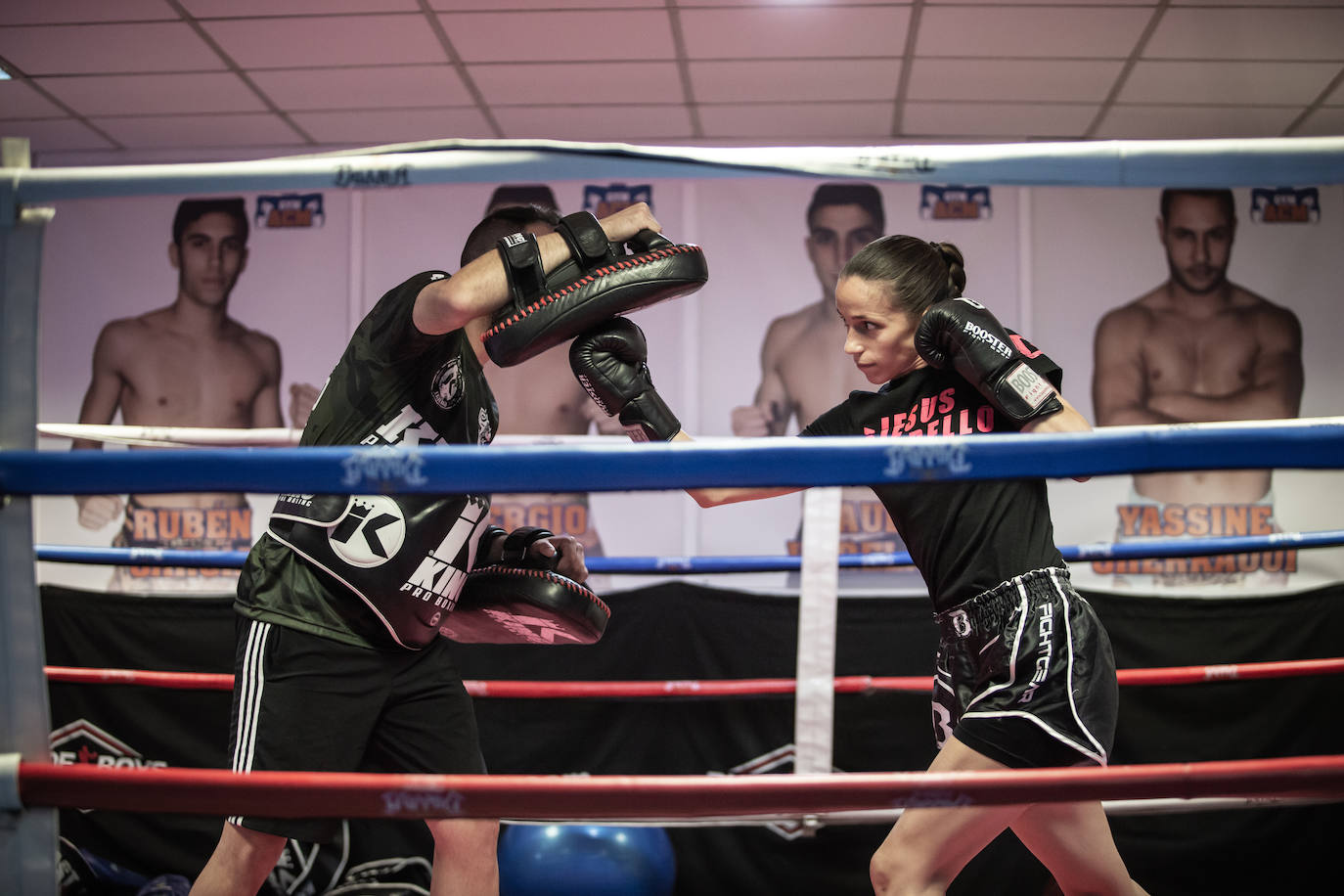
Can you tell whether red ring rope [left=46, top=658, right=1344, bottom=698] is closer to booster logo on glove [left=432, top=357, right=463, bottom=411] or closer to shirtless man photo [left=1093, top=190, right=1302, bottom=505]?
booster logo on glove [left=432, top=357, right=463, bottom=411]

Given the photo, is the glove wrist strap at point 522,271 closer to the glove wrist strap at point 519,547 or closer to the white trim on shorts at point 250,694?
the glove wrist strap at point 519,547

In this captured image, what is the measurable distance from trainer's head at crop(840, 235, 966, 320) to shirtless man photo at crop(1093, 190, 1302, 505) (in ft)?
10.0

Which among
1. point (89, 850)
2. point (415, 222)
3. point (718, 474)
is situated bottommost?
point (89, 850)

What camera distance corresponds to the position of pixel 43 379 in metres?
4.38

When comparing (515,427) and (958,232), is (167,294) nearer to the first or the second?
(515,427)

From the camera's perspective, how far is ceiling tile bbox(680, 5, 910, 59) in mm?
3393

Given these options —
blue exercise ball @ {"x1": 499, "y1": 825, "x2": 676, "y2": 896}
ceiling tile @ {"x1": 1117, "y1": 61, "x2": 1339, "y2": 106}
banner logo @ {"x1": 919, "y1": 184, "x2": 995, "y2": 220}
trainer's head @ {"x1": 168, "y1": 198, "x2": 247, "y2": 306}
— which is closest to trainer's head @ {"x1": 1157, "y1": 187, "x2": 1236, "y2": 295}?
ceiling tile @ {"x1": 1117, "y1": 61, "x2": 1339, "y2": 106}

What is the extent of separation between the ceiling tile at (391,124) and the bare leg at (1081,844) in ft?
12.4

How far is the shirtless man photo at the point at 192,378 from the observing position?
4.24 m

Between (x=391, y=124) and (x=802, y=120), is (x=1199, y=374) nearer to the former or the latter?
(x=802, y=120)

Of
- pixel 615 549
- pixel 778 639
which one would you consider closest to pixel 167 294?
pixel 615 549

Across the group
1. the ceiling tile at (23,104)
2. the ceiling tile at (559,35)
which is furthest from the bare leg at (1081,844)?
the ceiling tile at (23,104)

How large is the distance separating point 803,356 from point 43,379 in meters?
3.52

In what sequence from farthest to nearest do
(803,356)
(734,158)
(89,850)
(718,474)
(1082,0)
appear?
(803,356), (1082,0), (89,850), (734,158), (718,474)
